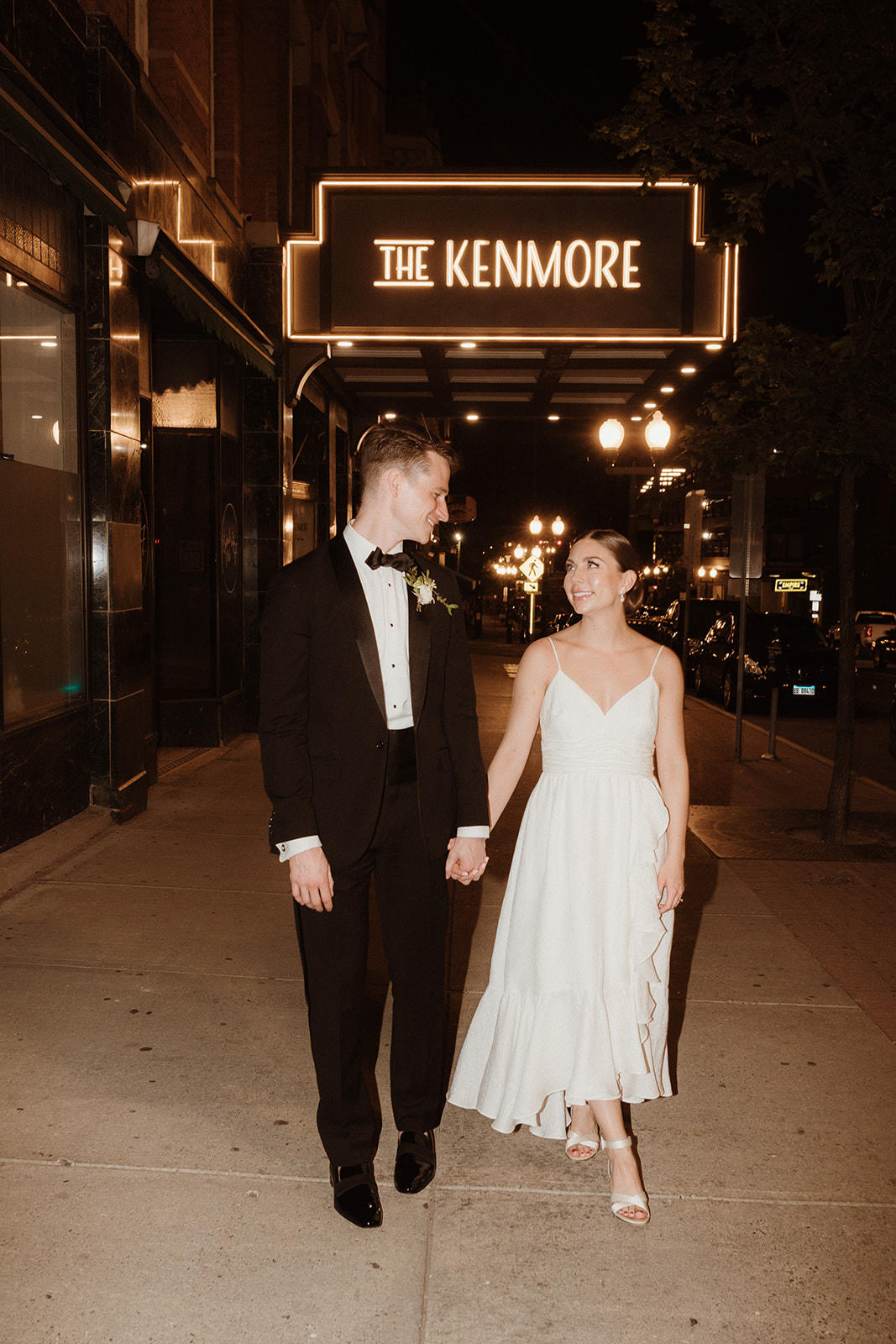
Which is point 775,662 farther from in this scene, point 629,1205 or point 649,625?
point 629,1205

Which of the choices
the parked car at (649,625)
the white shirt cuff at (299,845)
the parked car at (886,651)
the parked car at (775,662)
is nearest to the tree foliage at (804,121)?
the white shirt cuff at (299,845)

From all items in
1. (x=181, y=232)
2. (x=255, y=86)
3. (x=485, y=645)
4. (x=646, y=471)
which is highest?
(x=255, y=86)

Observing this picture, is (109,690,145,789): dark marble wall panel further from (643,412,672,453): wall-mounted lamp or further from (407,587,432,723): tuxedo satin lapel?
(643,412,672,453): wall-mounted lamp

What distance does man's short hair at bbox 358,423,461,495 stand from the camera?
3.16m

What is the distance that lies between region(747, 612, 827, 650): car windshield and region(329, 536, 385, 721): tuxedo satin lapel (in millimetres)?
16467

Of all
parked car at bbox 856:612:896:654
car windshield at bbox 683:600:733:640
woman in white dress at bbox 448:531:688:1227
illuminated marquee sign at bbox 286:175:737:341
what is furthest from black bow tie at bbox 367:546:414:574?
parked car at bbox 856:612:896:654

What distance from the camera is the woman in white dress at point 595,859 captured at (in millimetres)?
3412

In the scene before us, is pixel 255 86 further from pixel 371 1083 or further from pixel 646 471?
pixel 371 1083

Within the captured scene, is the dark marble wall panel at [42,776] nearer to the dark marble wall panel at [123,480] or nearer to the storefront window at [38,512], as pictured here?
the storefront window at [38,512]

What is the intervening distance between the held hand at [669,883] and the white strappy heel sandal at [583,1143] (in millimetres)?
776

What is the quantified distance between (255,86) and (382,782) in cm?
1191

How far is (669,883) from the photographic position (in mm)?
3467

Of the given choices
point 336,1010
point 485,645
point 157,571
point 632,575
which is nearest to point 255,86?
point 157,571

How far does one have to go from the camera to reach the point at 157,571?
39.3ft
